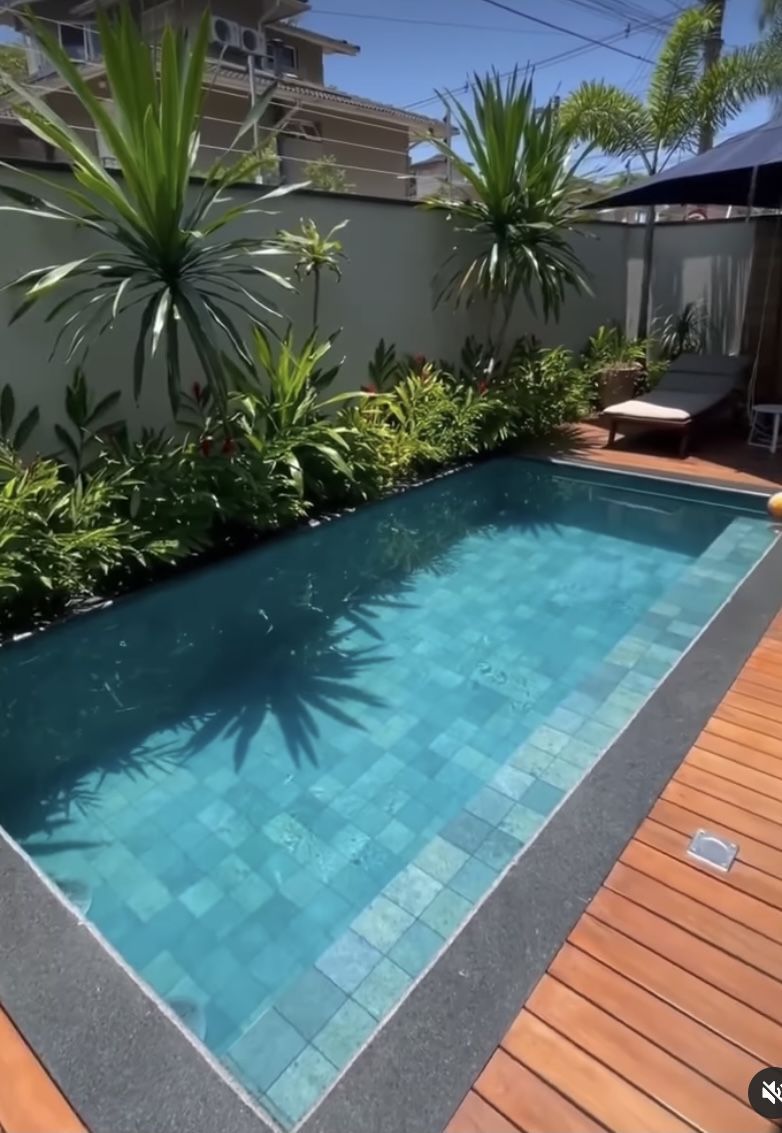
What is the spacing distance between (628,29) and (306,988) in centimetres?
1842

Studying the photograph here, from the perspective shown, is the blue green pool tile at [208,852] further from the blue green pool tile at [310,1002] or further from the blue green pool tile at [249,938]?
the blue green pool tile at [310,1002]

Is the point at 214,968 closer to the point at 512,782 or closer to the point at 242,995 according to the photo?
the point at 242,995

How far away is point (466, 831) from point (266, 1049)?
0.93 metres

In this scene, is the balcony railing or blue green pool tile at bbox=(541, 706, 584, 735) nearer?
blue green pool tile at bbox=(541, 706, 584, 735)

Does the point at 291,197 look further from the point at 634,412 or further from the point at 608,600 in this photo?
the point at 608,600

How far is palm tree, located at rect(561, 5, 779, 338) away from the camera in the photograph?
7.85m

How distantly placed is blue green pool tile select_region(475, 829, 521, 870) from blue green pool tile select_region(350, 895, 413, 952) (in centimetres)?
34

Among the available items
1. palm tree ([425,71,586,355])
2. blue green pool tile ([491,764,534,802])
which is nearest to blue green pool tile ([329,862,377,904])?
blue green pool tile ([491,764,534,802])

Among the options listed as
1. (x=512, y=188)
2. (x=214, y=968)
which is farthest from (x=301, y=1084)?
(x=512, y=188)

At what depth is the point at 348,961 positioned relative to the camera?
197 cm

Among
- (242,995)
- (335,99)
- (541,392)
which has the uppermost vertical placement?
(335,99)

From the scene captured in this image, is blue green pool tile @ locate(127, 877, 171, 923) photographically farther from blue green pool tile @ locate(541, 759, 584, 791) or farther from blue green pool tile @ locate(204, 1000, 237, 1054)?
blue green pool tile @ locate(541, 759, 584, 791)

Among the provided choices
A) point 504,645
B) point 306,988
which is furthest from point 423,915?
point 504,645

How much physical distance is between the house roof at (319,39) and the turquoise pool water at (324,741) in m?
15.3
